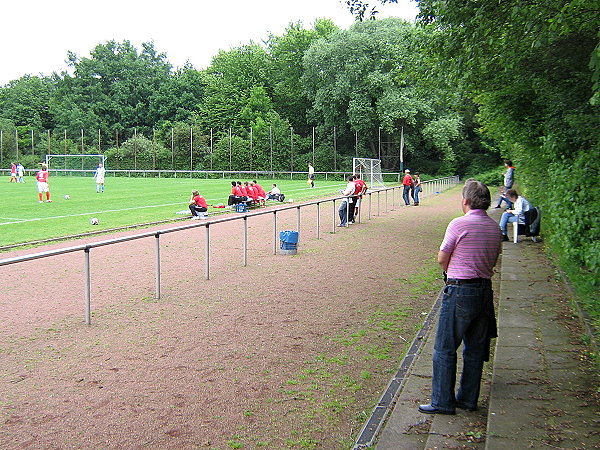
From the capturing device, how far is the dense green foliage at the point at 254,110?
5772 cm

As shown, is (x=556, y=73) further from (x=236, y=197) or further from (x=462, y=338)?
(x=236, y=197)

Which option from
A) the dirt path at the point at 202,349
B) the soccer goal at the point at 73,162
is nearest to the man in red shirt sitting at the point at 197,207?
the dirt path at the point at 202,349

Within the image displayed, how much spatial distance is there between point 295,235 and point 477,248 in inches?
346

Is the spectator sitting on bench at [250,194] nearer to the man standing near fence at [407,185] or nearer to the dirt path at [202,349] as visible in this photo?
the man standing near fence at [407,185]

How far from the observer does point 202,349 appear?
6.42 meters

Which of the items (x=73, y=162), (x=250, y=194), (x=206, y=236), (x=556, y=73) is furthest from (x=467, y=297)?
(x=73, y=162)

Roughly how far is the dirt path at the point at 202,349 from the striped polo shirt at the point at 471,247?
4.46 feet

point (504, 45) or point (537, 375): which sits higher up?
point (504, 45)

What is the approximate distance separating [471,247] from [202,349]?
3.14 m

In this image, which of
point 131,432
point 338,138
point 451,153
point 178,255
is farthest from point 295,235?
point 338,138

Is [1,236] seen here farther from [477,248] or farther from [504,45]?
[477,248]

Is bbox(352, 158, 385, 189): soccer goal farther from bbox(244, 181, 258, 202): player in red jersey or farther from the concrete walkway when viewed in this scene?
the concrete walkway

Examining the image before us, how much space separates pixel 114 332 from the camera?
704cm

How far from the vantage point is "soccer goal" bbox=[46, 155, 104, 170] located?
60688mm
